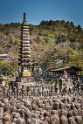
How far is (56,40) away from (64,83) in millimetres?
49212

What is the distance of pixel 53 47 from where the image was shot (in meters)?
63.1

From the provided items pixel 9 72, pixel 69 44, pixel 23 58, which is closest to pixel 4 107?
pixel 23 58

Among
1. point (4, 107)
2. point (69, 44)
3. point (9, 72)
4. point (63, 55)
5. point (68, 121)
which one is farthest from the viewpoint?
point (69, 44)

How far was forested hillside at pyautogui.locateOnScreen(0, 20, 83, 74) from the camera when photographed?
5209 cm

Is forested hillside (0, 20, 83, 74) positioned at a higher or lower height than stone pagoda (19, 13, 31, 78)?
higher

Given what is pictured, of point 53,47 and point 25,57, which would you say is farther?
point 53,47

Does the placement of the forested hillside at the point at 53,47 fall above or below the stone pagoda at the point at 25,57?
above

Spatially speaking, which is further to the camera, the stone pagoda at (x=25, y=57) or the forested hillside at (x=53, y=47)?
the forested hillside at (x=53, y=47)

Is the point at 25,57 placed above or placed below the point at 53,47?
Result: below

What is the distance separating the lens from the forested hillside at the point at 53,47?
2051 inches

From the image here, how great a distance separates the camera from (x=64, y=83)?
29.4 meters

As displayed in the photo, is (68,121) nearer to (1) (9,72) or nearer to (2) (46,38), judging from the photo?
(1) (9,72)

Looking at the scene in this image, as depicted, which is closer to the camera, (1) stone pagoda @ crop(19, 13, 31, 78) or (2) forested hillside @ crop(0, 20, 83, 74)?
(1) stone pagoda @ crop(19, 13, 31, 78)

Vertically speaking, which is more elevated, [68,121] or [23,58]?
[23,58]
